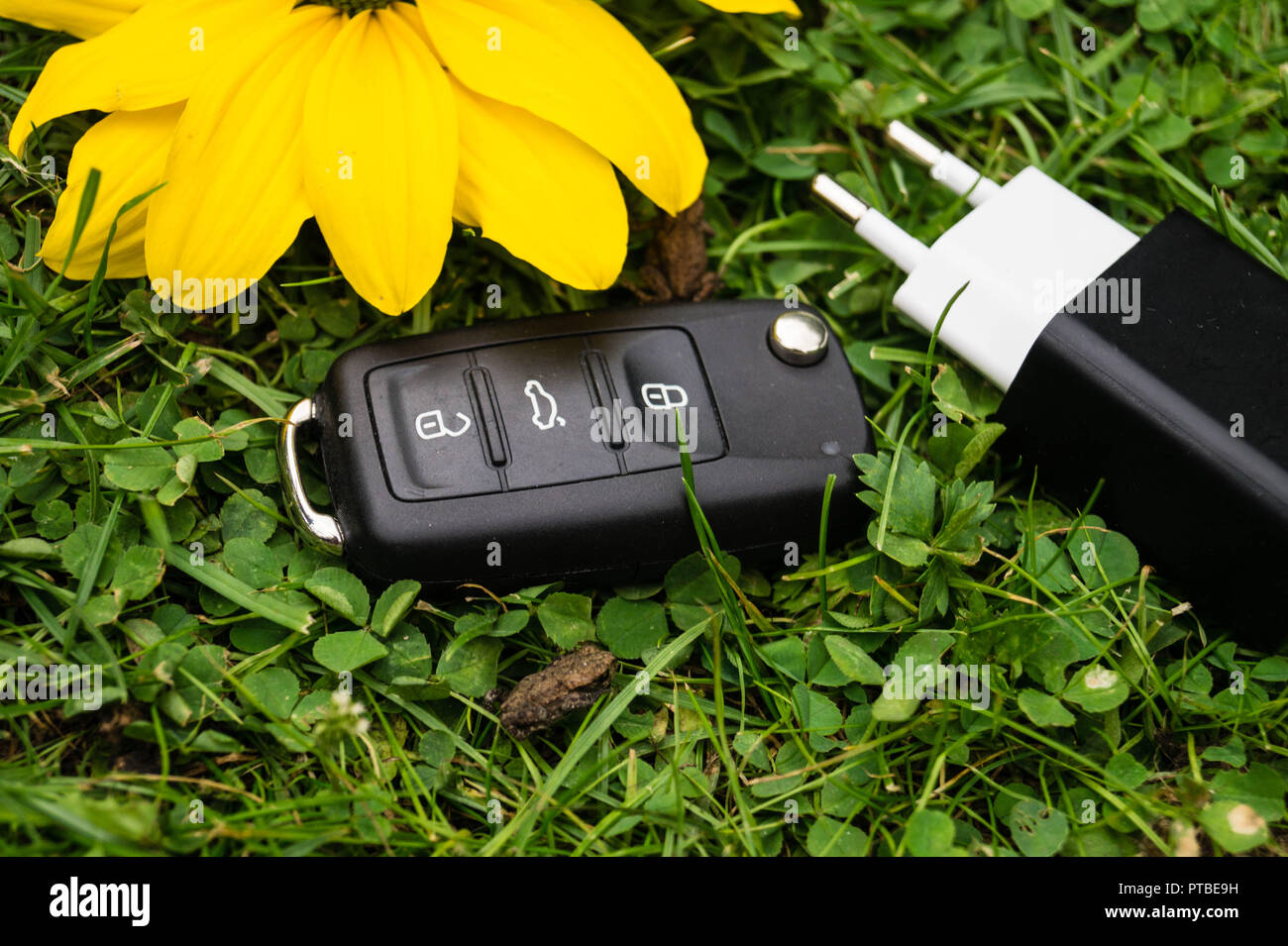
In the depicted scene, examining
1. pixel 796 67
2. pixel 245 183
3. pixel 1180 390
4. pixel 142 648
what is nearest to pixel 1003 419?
pixel 1180 390

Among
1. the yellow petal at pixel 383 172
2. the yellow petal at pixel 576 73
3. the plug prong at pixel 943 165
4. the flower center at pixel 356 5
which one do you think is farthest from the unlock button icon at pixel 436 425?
the plug prong at pixel 943 165

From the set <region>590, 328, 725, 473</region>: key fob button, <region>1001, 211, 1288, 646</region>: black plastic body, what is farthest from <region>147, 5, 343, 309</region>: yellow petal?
<region>1001, 211, 1288, 646</region>: black plastic body

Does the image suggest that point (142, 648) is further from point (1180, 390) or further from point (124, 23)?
point (1180, 390)

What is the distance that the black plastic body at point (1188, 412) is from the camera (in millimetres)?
1059

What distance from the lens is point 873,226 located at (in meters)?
1.29

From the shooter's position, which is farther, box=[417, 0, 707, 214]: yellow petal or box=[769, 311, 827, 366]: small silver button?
box=[769, 311, 827, 366]: small silver button

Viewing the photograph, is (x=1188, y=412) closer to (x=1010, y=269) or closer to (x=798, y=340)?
(x=1010, y=269)

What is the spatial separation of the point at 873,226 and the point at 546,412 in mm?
467

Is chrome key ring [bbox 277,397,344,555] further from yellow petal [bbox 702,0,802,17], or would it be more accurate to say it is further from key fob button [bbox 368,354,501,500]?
yellow petal [bbox 702,0,802,17]

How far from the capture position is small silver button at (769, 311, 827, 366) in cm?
119

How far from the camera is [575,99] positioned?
105 centimetres

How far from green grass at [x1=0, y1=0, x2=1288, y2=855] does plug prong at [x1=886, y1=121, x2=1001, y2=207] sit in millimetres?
177

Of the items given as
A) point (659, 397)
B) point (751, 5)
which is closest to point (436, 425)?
point (659, 397)
